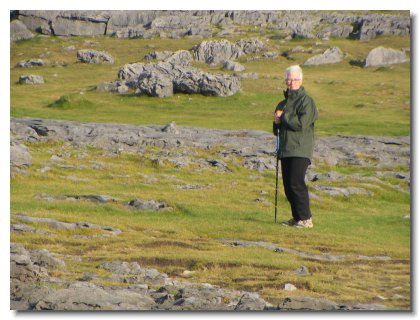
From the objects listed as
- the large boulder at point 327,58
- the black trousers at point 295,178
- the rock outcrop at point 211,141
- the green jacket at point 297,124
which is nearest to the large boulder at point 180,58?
the large boulder at point 327,58

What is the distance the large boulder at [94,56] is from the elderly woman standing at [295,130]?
4398 cm

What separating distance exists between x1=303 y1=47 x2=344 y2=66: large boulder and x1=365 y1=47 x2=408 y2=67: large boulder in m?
3.36

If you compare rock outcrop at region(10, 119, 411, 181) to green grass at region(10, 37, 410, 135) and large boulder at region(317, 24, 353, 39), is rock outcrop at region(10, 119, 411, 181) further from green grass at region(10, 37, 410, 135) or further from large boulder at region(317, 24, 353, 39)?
large boulder at region(317, 24, 353, 39)

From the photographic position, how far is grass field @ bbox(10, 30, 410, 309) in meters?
18.8

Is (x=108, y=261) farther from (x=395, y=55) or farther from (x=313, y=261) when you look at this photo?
(x=395, y=55)

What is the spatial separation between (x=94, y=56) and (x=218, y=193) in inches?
1388

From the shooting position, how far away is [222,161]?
152 ft

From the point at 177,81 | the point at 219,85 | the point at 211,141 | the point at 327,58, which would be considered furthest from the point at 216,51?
the point at 211,141

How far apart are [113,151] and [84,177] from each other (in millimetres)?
10236

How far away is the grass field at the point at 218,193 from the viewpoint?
18812 millimetres

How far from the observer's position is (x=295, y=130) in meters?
19.5

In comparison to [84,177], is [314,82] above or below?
above

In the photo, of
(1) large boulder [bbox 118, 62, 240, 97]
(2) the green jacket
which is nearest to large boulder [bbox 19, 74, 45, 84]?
(1) large boulder [bbox 118, 62, 240, 97]
